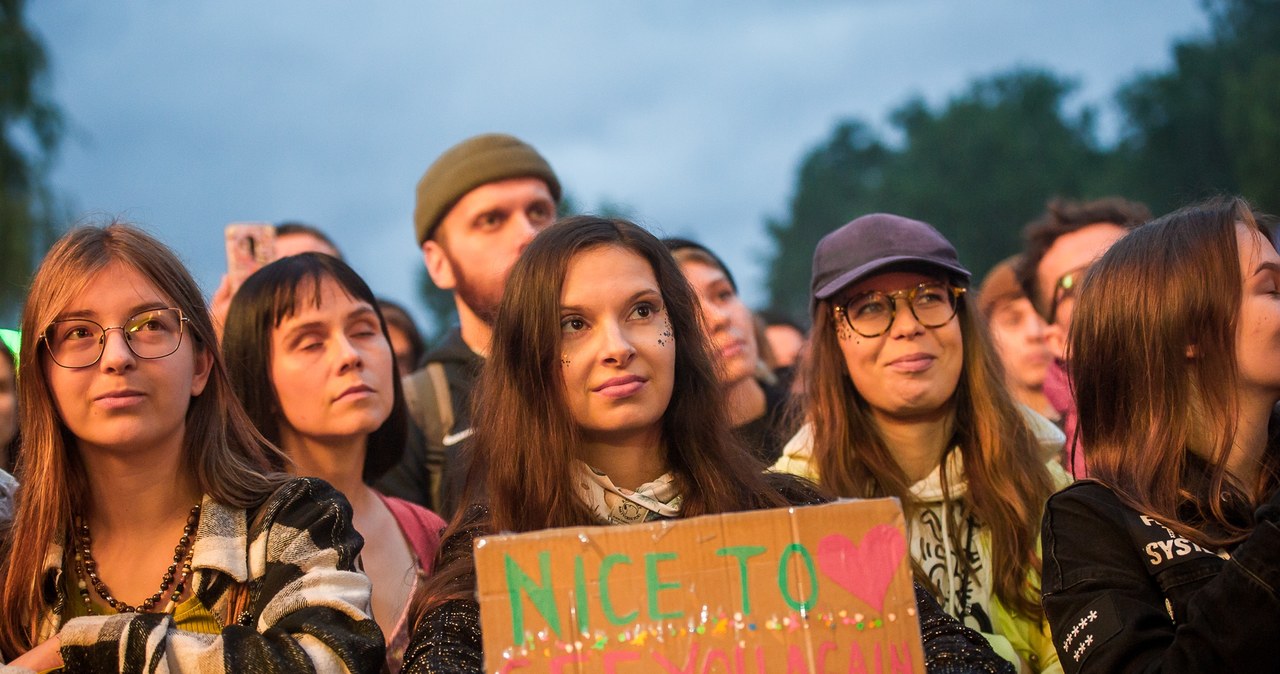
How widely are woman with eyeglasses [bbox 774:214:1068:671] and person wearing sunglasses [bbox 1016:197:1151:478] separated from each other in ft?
4.00

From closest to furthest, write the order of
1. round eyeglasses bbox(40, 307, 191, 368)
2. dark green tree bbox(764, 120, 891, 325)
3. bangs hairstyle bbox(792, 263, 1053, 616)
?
1. round eyeglasses bbox(40, 307, 191, 368)
2. bangs hairstyle bbox(792, 263, 1053, 616)
3. dark green tree bbox(764, 120, 891, 325)

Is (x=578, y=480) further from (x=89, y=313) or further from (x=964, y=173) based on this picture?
(x=964, y=173)

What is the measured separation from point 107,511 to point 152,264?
61 cm

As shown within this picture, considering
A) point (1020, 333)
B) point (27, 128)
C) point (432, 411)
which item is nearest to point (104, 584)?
point (432, 411)

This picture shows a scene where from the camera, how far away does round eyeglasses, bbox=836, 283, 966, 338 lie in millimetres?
4438

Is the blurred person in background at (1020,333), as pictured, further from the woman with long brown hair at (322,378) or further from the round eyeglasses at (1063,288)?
the woman with long brown hair at (322,378)

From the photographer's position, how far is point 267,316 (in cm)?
441

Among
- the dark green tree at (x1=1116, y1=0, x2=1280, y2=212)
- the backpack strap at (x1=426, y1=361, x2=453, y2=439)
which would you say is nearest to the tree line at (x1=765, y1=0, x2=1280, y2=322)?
the dark green tree at (x1=1116, y1=0, x2=1280, y2=212)

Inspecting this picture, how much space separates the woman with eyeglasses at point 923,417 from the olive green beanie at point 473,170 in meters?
1.74

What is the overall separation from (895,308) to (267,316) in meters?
2.00

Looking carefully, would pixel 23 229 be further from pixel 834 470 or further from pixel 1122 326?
pixel 1122 326

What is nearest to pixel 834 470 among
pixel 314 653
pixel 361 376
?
pixel 361 376

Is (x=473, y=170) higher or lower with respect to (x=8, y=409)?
higher

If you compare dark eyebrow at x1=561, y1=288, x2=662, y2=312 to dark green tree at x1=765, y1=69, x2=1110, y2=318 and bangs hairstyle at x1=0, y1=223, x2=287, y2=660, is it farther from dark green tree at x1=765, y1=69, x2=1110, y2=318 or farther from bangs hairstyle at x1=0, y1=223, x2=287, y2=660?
dark green tree at x1=765, y1=69, x2=1110, y2=318
